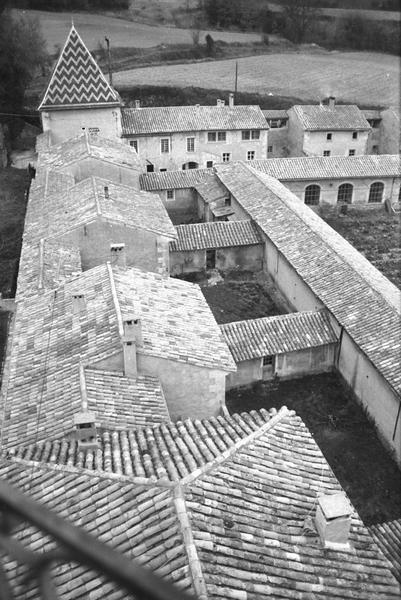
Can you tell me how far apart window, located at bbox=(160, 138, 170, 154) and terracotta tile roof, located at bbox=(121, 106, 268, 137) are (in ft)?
2.59

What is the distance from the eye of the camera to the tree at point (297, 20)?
66438 millimetres

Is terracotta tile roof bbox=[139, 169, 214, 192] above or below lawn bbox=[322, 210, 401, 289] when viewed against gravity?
above

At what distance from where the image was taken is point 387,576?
24.0 ft

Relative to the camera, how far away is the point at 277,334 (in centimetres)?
1791

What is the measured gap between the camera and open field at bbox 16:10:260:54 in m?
57.8

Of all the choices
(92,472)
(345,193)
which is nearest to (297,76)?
(345,193)

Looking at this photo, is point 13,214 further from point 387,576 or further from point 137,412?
point 387,576

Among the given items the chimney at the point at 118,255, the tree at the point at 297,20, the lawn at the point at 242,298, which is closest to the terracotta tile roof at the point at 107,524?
the chimney at the point at 118,255

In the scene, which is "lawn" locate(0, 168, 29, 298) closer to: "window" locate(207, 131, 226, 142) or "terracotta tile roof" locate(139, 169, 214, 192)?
"terracotta tile roof" locate(139, 169, 214, 192)

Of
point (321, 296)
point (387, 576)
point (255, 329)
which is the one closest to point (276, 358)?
point (255, 329)

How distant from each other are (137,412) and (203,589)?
5061 mm

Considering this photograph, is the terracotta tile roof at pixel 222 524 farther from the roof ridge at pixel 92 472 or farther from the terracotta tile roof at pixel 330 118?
the terracotta tile roof at pixel 330 118

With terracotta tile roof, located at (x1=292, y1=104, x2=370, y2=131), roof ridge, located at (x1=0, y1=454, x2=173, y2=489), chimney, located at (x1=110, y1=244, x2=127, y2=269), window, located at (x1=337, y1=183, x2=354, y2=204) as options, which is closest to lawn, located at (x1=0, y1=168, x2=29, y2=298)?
chimney, located at (x1=110, y1=244, x2=127, y2=269)

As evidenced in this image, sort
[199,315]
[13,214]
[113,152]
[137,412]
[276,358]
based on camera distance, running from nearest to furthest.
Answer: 1. [137,412]
2. [199,315]
3. [276,358]
4. [113,152]
5. [13,214]
